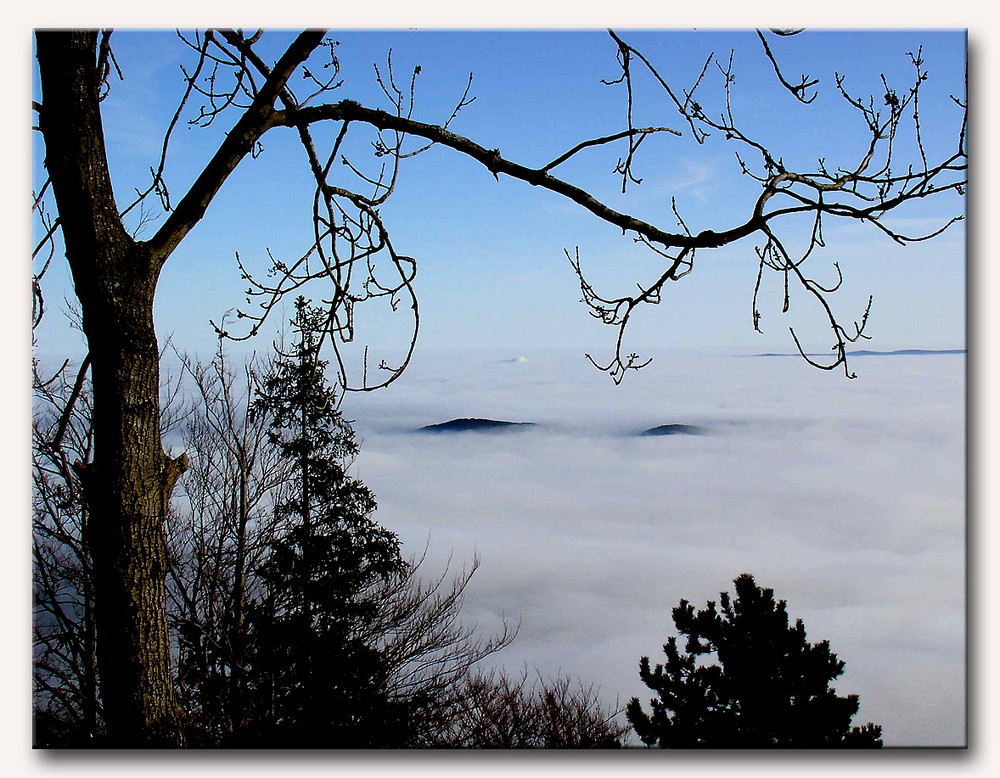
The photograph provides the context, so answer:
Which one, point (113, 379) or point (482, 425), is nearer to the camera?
point (113, 379)

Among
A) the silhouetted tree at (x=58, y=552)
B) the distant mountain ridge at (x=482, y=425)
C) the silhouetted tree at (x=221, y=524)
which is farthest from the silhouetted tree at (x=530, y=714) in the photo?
the silhouetted tree at (x=58, y=552)

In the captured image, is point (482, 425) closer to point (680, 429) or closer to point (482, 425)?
point (482, 425)

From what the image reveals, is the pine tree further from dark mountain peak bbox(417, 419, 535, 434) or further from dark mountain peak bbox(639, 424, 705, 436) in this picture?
dark mountain peak bbox(639, 424, 705, 436)

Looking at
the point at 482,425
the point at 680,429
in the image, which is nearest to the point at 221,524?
the point at 482,425

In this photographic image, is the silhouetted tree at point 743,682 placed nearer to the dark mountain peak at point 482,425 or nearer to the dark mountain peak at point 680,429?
the dark mountain peak at point 680,429

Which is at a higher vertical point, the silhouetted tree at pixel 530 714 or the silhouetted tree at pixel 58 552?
the silhouetted tree at pixel 58 552

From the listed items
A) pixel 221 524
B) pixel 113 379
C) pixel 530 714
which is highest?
pixel 113 379
